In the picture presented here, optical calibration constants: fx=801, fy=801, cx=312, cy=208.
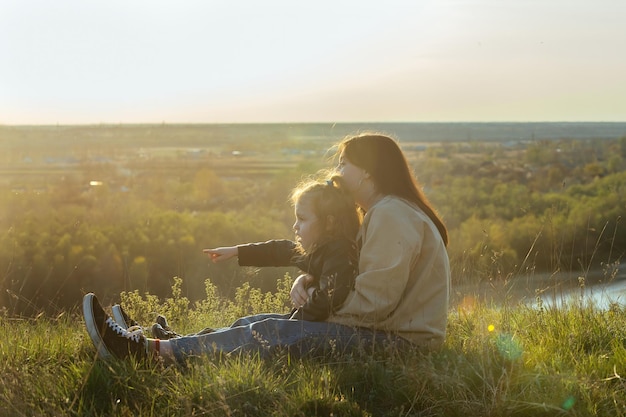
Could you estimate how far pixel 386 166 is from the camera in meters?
4.50

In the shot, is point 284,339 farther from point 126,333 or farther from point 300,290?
point 126,333

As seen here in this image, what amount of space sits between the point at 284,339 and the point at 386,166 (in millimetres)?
1120

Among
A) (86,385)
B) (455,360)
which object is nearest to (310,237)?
(455,360)

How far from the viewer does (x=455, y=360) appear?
416 centimetres

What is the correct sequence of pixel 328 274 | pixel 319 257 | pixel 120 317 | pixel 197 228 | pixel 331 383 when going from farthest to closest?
pixel 197 228
pixel 120 317
pixel 319 257
pixel 328 274
pixel 331 383

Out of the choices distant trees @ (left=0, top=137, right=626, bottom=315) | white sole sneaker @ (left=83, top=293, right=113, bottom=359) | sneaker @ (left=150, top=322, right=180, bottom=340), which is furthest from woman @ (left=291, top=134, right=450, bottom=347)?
distant trees @ (left=0, top=137, right=626, bottom=315)

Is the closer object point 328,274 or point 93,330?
point 93,330

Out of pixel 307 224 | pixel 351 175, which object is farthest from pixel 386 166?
pixel 307 224

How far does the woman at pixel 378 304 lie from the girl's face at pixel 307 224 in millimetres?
256

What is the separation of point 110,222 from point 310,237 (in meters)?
21.8

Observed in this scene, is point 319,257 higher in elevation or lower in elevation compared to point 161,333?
higher

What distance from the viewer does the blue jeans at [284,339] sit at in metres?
4.18

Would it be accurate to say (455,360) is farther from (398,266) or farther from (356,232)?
(356,232)

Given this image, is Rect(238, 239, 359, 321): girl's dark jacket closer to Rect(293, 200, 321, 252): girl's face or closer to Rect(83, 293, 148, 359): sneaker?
Rect(293, 200, 321, 252): girl's face
